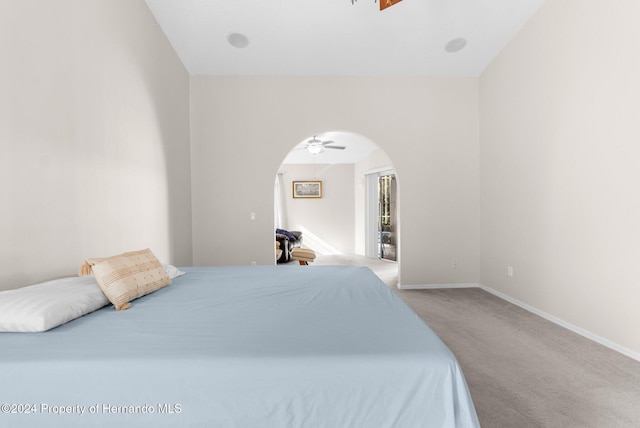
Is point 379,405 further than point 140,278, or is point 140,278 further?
point 140,278

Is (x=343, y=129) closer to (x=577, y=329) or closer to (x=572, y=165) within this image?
(x=572, y=165)

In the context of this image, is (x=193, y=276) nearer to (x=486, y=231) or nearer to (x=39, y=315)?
(x=39, y=315)

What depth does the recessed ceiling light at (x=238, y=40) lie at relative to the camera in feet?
11.5

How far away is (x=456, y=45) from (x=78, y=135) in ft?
13.0

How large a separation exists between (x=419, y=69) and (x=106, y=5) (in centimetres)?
346

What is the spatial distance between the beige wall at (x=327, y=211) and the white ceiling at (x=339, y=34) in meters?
4.29

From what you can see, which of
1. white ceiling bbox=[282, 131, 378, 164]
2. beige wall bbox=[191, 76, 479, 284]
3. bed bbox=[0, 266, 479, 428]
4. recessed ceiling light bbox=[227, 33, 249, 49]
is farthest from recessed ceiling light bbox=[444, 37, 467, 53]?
bed bbox=[0, 266, 479, 428]

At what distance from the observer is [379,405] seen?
1058 mm

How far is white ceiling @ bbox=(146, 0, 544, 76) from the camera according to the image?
3168 mm

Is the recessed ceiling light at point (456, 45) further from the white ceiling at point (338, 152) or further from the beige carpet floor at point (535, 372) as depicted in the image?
the beige carpet floor at point (535, 372)

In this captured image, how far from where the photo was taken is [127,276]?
169 centimetres

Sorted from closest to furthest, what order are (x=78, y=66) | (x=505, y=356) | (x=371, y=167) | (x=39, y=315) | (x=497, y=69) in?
(x=39, y=315), (x=78, y=66), (x=505, y=356), (x=497, y=69), (x=371, y=167)

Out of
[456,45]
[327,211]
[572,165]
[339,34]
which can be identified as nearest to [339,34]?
[339,34]

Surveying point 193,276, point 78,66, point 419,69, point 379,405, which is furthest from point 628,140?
point 78,66
